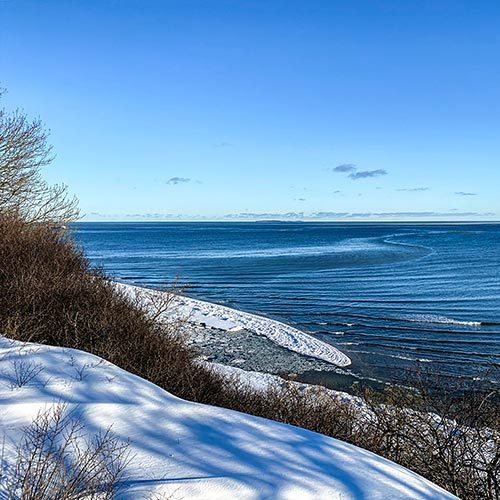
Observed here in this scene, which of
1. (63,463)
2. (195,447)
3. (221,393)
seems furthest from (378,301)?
(63,463)

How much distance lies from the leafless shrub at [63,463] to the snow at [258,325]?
454 inches

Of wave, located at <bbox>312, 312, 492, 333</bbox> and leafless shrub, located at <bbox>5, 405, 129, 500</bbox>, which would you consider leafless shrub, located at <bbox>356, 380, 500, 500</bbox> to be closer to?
leafless shrub, located at <bbox>5, 405, 129, 500</bbox>

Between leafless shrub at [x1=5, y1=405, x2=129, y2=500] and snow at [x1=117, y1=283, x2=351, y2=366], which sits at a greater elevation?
leafless shrub at [x1=5, y1=405, x2=129, y2=500]

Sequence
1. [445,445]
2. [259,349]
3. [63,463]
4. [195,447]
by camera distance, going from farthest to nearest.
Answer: [259,349] → [445,445] → [195,447] → [63,463]

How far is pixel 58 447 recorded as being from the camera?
484cm

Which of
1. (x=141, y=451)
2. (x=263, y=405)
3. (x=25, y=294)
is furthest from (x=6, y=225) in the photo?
(x=141, y=451)

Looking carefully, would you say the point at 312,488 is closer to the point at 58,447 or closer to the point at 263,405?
the point at 58,447

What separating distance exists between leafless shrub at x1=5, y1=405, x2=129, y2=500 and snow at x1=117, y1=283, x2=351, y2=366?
11.5 metres

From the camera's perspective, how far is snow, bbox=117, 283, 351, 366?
18.5 meters

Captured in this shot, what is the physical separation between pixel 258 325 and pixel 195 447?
687 inches

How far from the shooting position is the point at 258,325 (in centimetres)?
2255

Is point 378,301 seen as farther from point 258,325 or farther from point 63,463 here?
point 63,463

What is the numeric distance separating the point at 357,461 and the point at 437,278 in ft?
116

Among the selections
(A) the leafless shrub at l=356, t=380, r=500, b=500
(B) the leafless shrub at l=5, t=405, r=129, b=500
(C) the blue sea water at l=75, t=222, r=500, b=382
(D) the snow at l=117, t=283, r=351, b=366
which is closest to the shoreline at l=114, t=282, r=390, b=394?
(D) the snow at l=117, t=283, r=351, b=366
